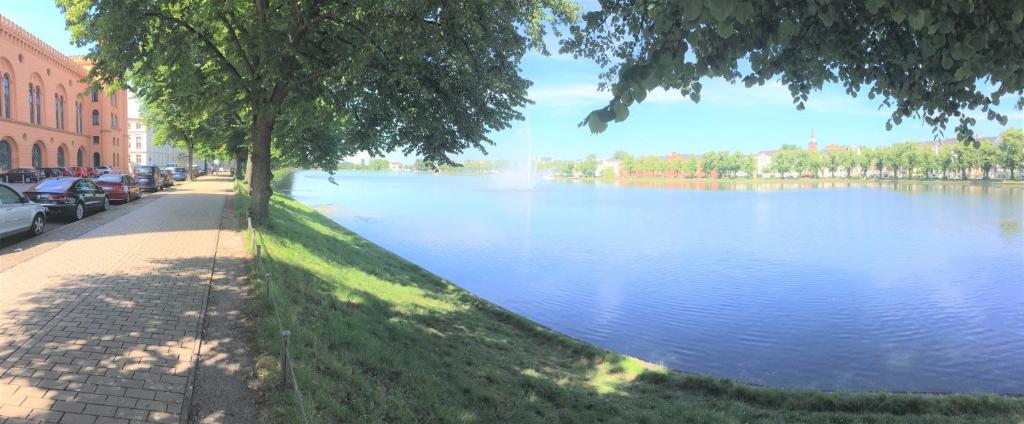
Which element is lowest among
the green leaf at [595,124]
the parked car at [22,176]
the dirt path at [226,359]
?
the dirt path at [226,359]

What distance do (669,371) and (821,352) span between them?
4.15 meters

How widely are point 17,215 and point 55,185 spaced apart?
5.50 meters

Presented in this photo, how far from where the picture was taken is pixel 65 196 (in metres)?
16.6

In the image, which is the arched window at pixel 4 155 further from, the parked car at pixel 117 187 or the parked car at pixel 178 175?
the parked car at pixel 117 187

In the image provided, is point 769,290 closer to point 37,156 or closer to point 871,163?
point 37,156

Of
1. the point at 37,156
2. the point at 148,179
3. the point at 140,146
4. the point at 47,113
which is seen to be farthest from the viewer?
the point at 140,146

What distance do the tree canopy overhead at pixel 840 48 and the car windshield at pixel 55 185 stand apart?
1711cm

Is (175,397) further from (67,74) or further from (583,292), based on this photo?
(67,74)

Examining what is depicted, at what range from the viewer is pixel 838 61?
5957 millimetres

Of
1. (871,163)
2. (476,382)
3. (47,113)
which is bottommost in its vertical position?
(476,382)

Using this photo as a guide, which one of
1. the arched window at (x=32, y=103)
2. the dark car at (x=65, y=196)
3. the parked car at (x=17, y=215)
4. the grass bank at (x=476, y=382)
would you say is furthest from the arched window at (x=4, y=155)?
the grass bank at (x=476, y=382)

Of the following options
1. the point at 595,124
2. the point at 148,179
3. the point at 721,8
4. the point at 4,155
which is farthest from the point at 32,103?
the point at 721,8

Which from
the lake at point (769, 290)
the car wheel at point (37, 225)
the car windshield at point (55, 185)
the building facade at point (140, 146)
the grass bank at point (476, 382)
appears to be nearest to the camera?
the grass bank at point (476, 382)

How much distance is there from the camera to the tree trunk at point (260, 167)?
1469 centimetres
